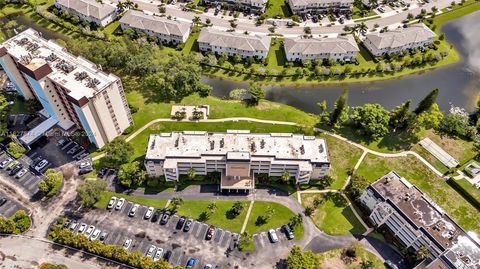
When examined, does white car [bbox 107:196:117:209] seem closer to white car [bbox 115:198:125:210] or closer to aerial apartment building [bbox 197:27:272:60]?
white car [bbox 115:198:125:210]

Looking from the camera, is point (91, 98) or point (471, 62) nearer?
point (91, 98)

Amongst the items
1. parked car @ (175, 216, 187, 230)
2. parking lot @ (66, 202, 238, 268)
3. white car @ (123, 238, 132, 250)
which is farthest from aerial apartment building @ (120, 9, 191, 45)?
white car @ (123, 238, 132, 250)

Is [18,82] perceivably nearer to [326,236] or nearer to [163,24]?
[163,24]

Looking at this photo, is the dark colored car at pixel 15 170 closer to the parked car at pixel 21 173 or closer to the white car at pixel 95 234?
the parked car at pixel 21 173

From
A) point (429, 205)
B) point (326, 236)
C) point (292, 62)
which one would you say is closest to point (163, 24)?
point (292, 62)

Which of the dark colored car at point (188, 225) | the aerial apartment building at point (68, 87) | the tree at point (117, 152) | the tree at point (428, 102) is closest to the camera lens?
the dark colored car at point (188, 225)

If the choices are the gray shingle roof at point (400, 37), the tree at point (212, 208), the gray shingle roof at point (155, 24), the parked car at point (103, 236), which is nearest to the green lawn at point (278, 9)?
the gray shingle roof at point (400, 37)
